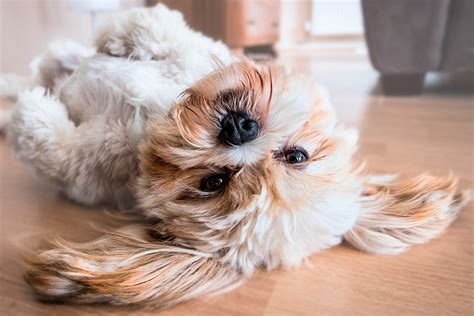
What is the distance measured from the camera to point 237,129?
2.98ft

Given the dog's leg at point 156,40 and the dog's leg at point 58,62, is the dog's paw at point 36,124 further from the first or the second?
the dog's leg at point 58,62

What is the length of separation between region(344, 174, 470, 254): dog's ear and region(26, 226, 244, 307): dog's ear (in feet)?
1.16

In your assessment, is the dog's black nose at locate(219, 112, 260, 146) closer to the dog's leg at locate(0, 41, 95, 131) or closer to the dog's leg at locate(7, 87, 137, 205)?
the dog's leg at locate(7, 87, 137, 205)

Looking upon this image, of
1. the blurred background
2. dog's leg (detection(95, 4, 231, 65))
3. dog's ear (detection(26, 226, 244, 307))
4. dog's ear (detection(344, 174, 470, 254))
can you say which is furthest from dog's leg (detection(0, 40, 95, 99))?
dog's ear (detection(344, 174, 470, 254))

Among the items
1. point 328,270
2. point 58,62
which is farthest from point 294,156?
point 58,62

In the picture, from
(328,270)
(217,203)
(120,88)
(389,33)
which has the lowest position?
(328,270)

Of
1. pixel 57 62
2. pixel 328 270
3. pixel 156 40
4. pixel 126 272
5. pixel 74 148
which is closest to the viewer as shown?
pixel 126 272

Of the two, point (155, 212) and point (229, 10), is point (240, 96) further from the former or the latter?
point (229, 10)

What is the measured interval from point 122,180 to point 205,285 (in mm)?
415

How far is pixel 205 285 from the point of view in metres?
0.98

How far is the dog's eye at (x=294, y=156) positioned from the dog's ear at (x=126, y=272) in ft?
0.85

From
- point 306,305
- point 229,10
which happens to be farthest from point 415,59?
point 306,305

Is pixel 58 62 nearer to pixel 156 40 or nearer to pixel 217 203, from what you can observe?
pixel 156 40

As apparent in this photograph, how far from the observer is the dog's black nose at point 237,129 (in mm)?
910
